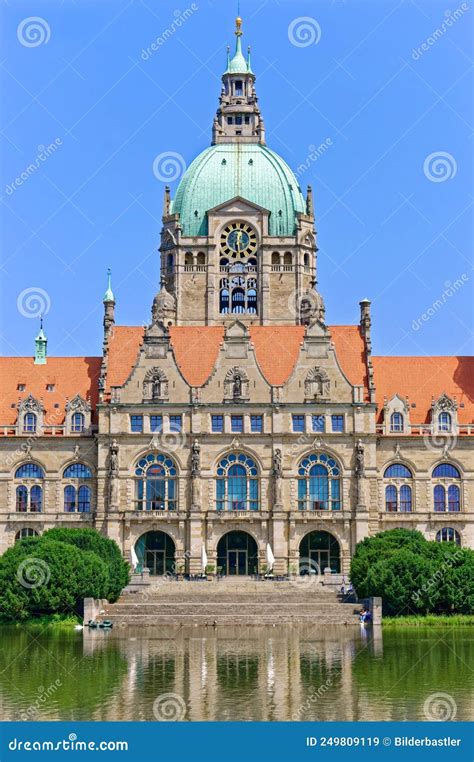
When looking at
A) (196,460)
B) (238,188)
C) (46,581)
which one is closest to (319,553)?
(196,460)

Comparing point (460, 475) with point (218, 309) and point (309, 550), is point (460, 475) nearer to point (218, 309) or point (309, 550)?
point (309, 550)

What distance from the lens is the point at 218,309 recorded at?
105312 millimetres

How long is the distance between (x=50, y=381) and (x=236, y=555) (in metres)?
18.0

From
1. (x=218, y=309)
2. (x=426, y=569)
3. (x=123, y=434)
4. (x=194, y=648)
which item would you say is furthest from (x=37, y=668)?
(x=218, y=309)

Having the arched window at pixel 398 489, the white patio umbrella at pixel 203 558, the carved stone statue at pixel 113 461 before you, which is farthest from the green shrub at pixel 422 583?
the carved stone statue at pixel 113 461

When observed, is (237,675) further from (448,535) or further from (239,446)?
(448,535)

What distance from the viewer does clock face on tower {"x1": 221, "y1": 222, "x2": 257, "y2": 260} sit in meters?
107

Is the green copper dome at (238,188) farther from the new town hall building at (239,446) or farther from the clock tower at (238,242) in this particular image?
the new town hall building at (239,446)

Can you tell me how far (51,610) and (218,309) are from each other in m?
40.4

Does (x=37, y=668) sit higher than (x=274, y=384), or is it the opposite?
(x=274, y=384)

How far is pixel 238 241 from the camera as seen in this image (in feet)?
350

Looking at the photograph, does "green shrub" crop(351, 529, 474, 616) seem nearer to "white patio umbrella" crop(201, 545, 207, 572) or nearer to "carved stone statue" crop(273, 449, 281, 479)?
"white patio umbrella" crop(201, 545, 207, 572)

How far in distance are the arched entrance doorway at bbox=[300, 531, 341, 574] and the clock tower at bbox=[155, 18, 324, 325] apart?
67.7 ft

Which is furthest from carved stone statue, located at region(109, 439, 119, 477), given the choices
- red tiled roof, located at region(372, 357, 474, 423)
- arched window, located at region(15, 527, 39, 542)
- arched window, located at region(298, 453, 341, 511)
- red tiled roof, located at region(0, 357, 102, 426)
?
red tiled roof, located at region(372, 357, 474, 423)
